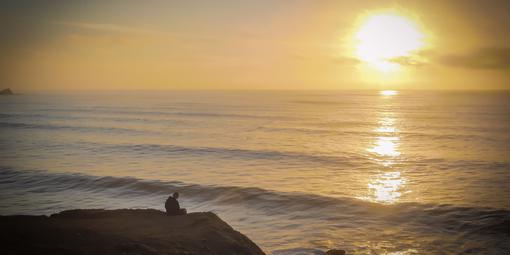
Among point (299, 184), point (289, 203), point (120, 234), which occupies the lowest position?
point (289, 203)

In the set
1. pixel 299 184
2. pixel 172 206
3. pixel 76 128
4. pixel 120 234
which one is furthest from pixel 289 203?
pixel 76 128

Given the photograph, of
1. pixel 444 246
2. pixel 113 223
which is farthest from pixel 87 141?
pixel 444 246

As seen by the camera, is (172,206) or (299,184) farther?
(299,184)

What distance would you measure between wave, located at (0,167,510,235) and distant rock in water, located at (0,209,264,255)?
331 inches

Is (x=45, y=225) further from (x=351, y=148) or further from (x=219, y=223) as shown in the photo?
(x=351, y=148)

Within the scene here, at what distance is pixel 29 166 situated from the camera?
3234 cm

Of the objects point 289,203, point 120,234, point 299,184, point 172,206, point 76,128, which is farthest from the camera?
point 76,128

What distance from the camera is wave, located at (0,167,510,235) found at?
19484 mm

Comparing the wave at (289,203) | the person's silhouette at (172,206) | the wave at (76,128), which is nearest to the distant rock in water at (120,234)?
the person's silhouette at (172,206)

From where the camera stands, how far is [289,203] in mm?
22750

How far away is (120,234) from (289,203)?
12.8 meters

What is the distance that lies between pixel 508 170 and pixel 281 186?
20140 mm

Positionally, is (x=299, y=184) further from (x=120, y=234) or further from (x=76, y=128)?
(x=76, y=128)

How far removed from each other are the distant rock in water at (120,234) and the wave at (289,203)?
8.42 m
